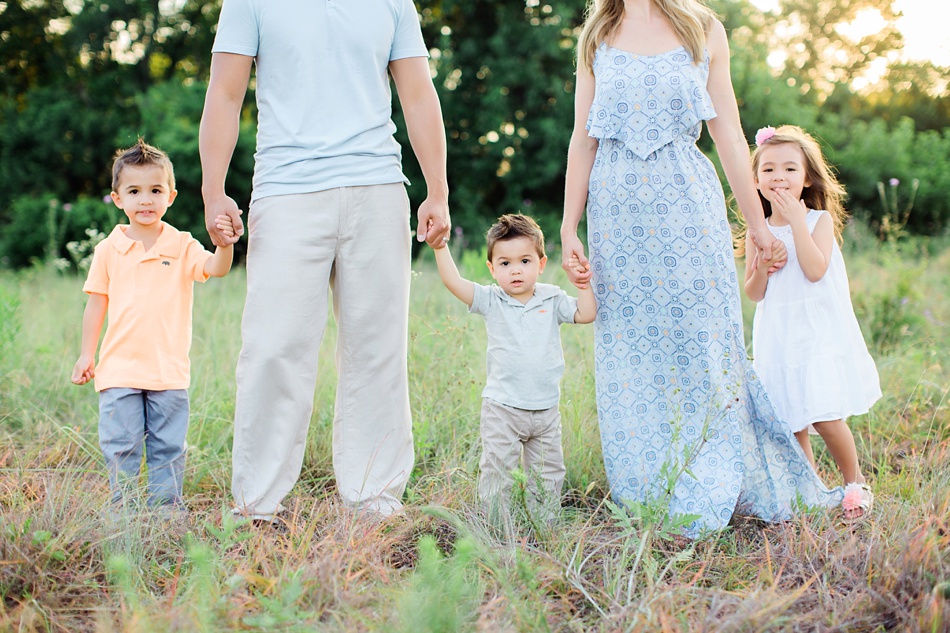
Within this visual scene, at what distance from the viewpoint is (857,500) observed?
297cm

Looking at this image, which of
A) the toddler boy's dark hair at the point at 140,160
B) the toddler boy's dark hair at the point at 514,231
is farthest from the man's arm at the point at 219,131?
the toddler boy's dark hair at the point at 514,231

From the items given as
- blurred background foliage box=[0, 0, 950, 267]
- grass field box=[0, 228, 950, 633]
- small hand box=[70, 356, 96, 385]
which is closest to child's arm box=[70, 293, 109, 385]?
small hand box=[70, 356, 96, 385]

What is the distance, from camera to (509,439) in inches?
114

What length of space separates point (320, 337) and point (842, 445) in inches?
80.1

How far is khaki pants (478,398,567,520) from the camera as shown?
9.48 ft

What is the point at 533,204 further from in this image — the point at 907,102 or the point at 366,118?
the point at 366,118

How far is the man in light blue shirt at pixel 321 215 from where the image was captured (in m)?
2.71

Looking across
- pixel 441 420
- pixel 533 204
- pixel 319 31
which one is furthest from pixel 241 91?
pixel 533 204

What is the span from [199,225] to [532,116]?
640 centimetres

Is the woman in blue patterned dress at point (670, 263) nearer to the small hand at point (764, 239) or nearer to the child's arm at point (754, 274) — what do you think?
the small hand at point (764, 239)

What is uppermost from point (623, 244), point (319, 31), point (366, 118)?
point (319, 31)

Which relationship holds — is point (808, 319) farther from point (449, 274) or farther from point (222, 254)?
point (222, 254)

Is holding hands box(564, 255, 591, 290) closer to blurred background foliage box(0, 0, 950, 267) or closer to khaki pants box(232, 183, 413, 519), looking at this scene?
khaki pants box(232, 183, 413, 519)

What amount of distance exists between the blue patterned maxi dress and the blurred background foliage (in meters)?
10.3
